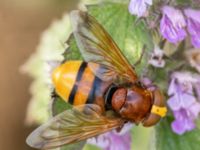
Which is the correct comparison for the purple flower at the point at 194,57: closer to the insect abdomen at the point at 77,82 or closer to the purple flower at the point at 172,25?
the purple flower at the point at 172,25

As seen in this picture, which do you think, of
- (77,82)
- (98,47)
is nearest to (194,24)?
(98,47)

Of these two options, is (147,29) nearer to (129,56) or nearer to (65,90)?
(129,56)

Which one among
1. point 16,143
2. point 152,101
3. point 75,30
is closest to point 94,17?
point 75,30

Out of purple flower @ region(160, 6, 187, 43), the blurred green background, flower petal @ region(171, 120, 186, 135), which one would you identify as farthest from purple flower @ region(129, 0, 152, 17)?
the blurred green background

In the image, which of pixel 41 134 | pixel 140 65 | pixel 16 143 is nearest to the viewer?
pixel 41 134

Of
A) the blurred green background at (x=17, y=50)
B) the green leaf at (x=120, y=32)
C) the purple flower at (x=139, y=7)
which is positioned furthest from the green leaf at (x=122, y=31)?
the blurred green background at (x=17, y=50)

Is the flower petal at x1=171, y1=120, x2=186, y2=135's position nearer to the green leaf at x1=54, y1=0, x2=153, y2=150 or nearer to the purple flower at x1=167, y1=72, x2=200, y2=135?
the purple flower at x1=167, y1=72, x2=200, y2=135
